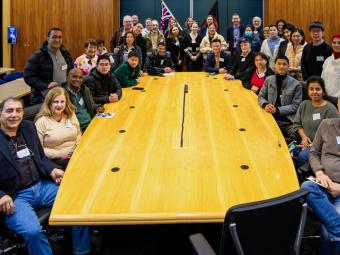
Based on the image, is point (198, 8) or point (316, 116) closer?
point (316, 116)

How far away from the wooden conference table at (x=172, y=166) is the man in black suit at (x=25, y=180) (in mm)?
233

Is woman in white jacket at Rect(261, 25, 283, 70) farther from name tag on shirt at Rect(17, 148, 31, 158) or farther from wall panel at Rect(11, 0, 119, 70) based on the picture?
name tag on shirt at Rect(17, 148, 31, 158)

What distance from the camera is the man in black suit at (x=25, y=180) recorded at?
228 centimetres

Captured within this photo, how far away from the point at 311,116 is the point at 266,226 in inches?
86.5

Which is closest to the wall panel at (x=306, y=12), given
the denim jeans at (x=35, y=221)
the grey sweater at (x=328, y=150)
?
the grey sweater at (x=328, y=150)

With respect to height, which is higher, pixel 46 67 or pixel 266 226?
pixel 46 67

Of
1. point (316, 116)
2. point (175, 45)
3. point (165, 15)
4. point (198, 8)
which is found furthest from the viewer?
point (198, 8)

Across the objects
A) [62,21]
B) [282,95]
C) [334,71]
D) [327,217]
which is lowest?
[327,217]

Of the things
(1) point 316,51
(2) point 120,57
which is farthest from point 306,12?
(2) point 120,57

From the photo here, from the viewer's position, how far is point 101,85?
15.1 ft

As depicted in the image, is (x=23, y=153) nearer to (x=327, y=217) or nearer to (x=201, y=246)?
(x=201, y=246)

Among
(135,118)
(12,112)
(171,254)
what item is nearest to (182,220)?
(171,254)

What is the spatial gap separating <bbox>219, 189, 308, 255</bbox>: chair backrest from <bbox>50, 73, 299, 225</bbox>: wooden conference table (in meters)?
0.40

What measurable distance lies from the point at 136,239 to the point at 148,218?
941 millimetres
